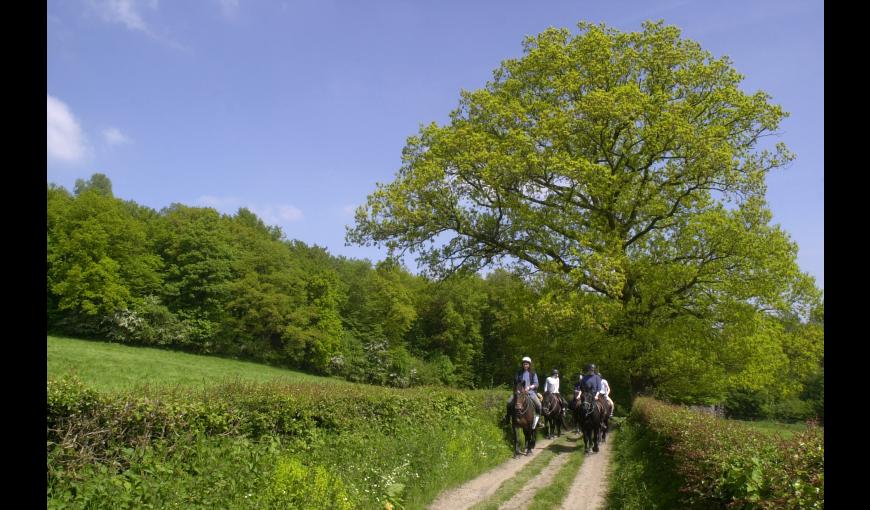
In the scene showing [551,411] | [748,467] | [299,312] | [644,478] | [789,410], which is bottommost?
[789,410]

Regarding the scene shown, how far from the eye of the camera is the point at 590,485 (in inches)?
465

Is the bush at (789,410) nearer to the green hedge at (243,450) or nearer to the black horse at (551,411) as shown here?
the black horse at (551,411)

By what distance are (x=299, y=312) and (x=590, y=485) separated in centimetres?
4979

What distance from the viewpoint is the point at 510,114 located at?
2266 cm

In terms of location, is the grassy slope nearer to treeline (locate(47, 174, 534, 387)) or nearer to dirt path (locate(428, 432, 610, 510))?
dirt path (locate(428, 432, 610, 510))

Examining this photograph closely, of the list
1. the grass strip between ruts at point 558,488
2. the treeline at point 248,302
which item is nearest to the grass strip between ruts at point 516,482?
the grass strip between ruts at point 558,488

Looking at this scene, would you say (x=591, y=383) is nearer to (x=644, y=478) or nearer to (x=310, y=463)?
(x=644, y=478)

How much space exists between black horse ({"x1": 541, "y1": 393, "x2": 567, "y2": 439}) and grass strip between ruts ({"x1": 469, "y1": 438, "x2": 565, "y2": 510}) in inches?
96.2

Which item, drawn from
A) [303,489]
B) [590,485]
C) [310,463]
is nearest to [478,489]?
[590,485]
